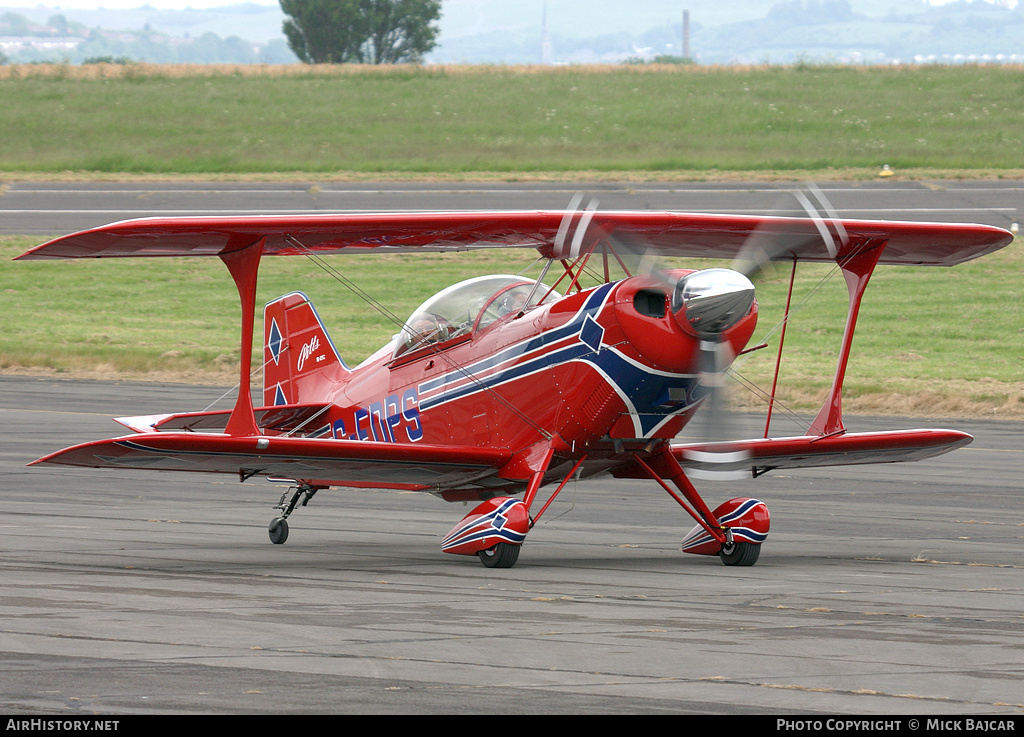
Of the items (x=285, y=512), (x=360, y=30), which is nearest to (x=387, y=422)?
(x=285, y=512)

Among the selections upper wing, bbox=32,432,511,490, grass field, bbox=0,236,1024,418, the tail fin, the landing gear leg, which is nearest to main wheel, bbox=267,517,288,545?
the landing gear leg

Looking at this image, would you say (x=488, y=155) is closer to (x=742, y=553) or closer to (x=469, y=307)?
(x=469, y=307)

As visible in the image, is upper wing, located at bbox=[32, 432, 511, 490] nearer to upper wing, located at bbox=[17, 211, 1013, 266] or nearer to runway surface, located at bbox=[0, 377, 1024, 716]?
runway surface, located at bbox=[0, 377, 1024, 716]

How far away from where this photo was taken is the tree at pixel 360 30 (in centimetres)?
8650

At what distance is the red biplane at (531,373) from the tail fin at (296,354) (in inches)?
36.2

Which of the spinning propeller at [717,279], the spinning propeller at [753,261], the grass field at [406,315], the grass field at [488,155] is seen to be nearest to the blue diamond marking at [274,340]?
the spinning propeller at [717,279]

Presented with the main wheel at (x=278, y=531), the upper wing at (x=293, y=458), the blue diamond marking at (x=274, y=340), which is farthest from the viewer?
the blue diamond marking at (x=274, y=340)

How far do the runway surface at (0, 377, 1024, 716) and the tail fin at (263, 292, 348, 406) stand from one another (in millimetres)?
1329

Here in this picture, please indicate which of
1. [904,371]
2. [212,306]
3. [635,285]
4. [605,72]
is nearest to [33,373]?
[212,306]

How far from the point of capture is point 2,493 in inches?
557

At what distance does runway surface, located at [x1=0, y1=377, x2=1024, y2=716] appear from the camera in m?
5.86

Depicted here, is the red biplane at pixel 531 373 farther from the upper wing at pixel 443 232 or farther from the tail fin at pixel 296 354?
the tail fin at pixel 296 354

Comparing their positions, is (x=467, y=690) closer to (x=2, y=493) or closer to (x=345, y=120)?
(x=2, y=493)
